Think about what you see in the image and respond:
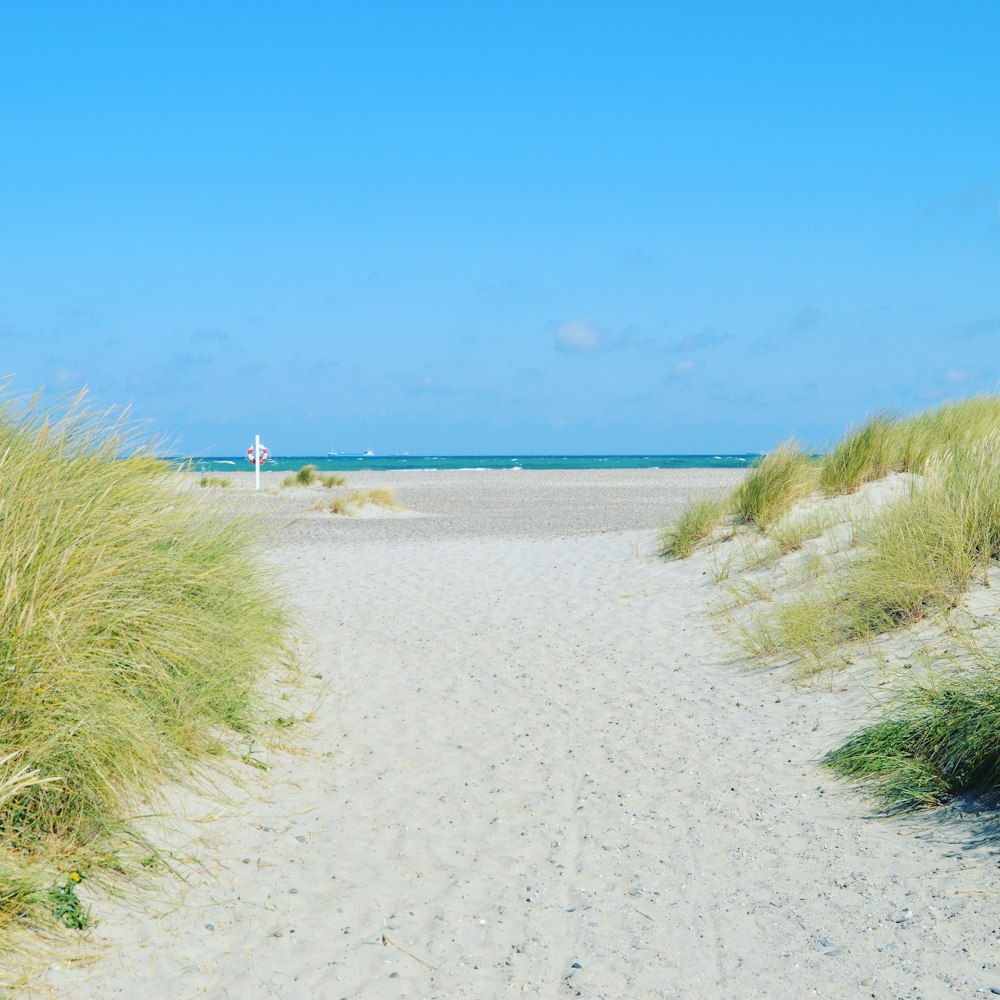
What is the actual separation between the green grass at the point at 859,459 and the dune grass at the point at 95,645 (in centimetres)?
767

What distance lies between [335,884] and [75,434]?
2846mm

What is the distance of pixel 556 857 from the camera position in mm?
4047

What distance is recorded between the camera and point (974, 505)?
712cm

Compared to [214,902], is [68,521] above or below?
above

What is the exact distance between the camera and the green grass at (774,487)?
10781mm

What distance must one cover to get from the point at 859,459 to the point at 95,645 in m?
9.39

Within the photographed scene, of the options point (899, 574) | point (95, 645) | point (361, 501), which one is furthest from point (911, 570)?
point (361, 501)

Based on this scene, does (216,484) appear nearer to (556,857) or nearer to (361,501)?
(361,501)

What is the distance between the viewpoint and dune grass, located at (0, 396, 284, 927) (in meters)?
3.36

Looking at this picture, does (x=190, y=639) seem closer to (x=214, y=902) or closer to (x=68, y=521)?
(x=68, y=521)

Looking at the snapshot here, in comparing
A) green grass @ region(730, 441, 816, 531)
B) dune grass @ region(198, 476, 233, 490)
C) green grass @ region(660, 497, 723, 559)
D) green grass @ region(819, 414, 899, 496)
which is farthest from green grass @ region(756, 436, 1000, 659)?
dune grass @ region(198, 476, 233, 490)

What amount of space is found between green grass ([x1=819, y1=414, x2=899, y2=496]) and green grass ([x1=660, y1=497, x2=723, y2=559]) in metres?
1.40

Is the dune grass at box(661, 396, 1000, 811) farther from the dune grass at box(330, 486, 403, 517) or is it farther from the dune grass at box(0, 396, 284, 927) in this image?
the dune grass at box(330, 486, 403, 517)

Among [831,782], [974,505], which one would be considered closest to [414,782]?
[831,782]
